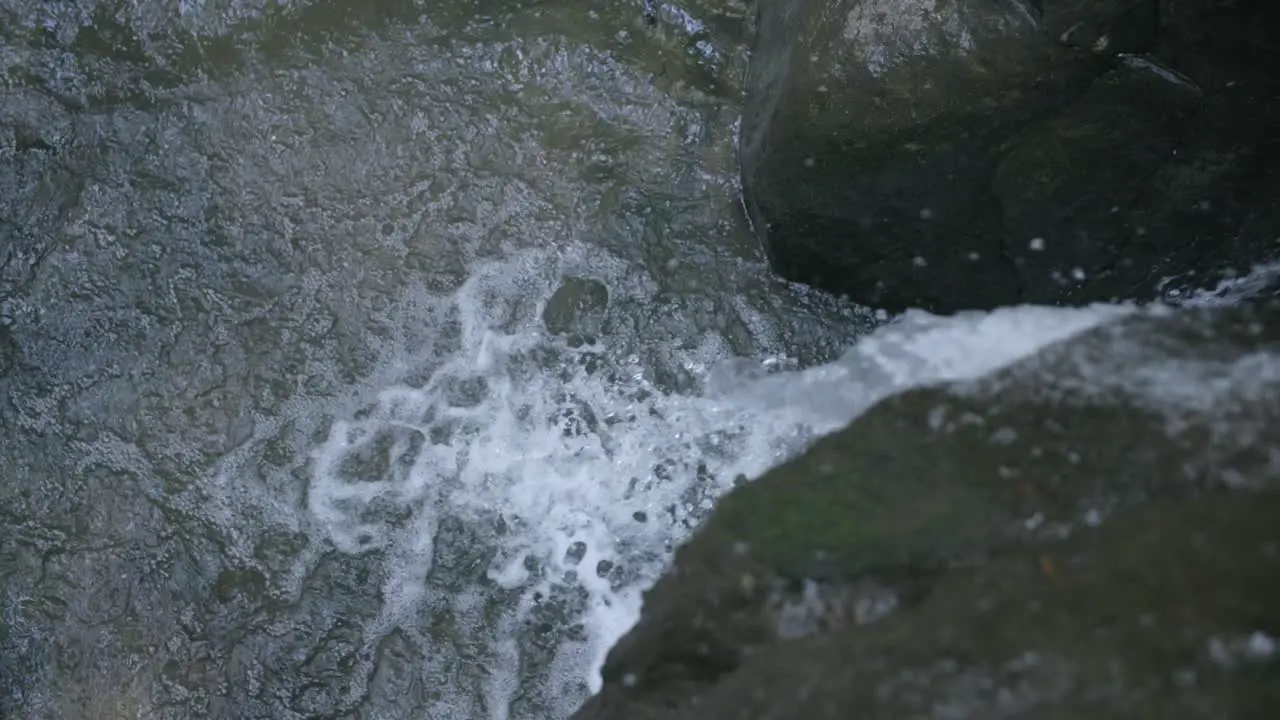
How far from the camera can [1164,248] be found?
2912mm

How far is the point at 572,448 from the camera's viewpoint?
3266 mm

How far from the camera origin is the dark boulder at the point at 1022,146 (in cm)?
261

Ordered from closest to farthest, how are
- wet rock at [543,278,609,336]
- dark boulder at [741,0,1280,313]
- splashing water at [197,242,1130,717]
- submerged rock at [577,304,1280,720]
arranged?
submerged rock at [577,304,1280,720]
dark boulder at [741,0,1280,313]
splashing water at [197,242,1130,717]
wet rock at [543,278,609,336]

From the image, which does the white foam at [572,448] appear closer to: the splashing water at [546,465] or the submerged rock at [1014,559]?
the splashing water at [546,465]

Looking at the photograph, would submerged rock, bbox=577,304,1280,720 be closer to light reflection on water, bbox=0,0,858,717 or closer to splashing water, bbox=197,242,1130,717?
splashing water, bbox=197,242,1130,717

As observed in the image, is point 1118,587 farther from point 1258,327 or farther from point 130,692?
point 130,692

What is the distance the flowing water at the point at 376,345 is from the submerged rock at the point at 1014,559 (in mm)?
554

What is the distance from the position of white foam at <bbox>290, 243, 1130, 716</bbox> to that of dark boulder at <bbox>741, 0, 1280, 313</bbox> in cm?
21

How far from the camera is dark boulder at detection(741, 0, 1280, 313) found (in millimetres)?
2609

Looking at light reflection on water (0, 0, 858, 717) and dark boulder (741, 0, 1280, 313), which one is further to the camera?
light reflection on water (0, 0, 858, 717)

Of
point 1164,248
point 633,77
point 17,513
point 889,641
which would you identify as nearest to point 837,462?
point 889,641

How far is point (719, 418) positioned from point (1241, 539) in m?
1.63

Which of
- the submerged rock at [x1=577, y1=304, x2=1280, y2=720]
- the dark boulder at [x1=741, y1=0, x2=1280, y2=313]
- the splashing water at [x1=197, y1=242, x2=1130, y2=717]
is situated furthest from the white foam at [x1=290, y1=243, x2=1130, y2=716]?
the submerged rock at [x1=577, y1=304, x2=1280, y2=720]

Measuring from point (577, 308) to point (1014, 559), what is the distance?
1.75 metres
